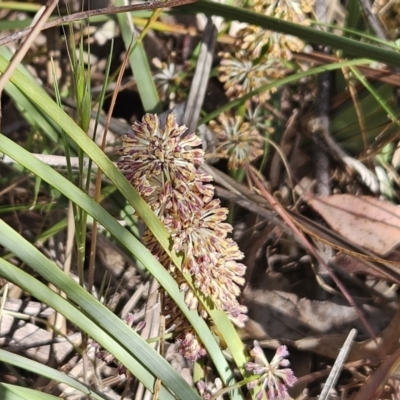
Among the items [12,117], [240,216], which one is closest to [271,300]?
[240,216]

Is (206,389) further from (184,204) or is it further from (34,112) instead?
(34,112)

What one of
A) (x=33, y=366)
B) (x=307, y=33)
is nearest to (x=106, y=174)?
(x=33, y=366)

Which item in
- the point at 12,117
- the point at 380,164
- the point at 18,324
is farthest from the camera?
the point at 12,117

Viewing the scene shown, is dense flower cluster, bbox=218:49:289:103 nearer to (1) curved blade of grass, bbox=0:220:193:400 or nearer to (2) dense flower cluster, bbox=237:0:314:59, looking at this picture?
(2) dense flower cluster, bbox=237:0:314:59

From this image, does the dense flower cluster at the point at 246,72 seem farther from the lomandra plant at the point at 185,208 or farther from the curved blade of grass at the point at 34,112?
the lomandra plant at the point at 185,208

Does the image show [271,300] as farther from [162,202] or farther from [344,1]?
[344,1]

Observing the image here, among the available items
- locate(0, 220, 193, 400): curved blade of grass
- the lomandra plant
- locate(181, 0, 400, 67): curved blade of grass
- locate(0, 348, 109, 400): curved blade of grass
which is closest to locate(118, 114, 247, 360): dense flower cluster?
the lomandra plant

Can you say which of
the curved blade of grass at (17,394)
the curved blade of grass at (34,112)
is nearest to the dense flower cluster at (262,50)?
the curved blade of grass at (34,112)
